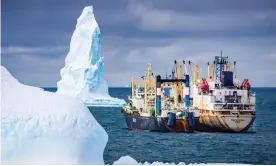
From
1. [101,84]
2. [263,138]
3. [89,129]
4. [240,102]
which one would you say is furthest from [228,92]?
[101,84]

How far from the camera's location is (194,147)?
1496 centimetres

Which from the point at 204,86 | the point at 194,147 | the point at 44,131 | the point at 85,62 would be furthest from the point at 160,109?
the point at 44,131

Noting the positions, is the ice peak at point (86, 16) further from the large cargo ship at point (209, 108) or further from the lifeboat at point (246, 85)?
the lifeboat at point (246, 85)

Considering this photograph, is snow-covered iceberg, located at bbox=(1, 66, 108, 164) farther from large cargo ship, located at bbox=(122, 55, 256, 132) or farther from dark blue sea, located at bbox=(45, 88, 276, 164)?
large cargo ship, located at bbox=(122, 55, 256, 132)

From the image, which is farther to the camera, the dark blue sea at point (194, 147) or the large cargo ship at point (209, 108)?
the large cargo ship at point (209, 108)

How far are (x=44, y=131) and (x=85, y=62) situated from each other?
18392 millimetres

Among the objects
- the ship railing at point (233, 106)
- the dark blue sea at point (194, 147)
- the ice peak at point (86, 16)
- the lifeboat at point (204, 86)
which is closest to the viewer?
the dark blue sea at point (194, 147)

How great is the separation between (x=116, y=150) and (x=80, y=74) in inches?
524

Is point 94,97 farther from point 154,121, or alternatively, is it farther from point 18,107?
point 18,107

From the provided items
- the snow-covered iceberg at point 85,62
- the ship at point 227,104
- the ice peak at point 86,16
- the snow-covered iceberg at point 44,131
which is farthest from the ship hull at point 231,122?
the ice peak at point 86,16

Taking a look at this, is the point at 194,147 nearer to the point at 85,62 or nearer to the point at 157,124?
the point at 157,124

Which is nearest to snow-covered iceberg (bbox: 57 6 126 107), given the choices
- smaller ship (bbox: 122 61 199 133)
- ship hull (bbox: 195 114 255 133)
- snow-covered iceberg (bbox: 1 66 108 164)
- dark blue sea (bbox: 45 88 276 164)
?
smaller ship (bbox: 122 61 199 133)

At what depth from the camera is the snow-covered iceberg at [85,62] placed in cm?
2670

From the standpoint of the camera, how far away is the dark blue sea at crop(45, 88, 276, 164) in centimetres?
1277
